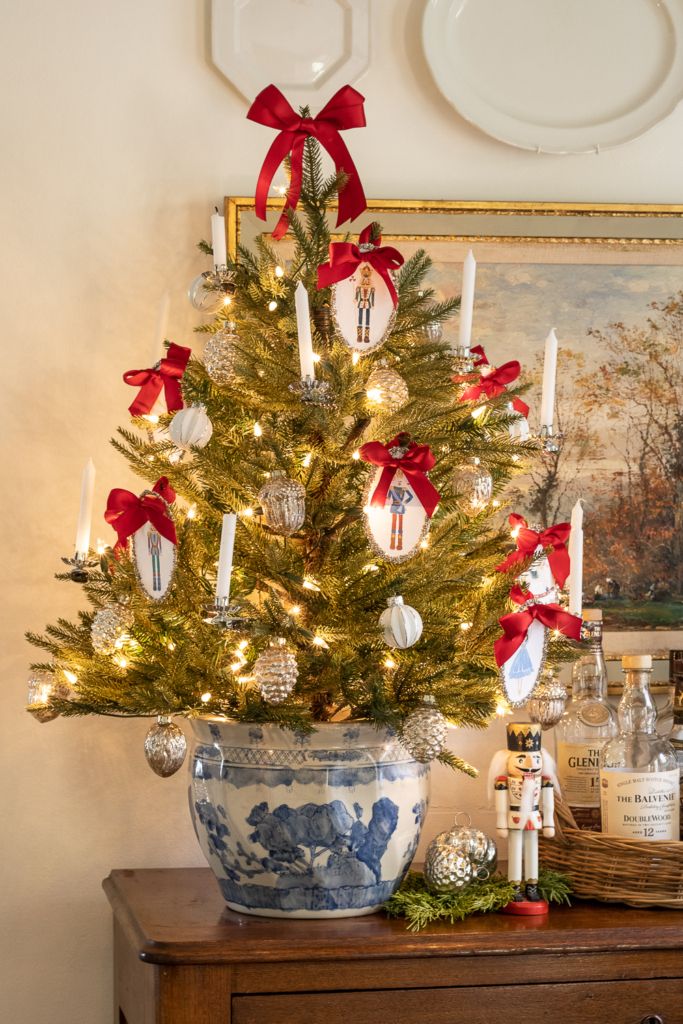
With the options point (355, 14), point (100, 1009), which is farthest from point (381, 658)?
point (355, 14)

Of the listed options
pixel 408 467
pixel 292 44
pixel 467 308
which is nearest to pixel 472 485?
pixel 408 467

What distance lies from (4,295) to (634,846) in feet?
3.77

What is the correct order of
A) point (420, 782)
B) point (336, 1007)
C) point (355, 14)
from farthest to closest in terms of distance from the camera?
point (355, 14) < point (420, 782) < point (336, 1007)

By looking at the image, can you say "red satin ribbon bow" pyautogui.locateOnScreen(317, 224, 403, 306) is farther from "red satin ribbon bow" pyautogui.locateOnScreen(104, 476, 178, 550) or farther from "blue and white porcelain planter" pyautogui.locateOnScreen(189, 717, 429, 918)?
"blue and white porcelain planter" pyautogui.locateOnScreen(189, 717, 429, 918)

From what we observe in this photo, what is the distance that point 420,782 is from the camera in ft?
4.36

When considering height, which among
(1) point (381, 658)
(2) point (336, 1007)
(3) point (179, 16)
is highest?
(3) point (179, 16)

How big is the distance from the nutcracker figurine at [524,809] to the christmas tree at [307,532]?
85 millimetres

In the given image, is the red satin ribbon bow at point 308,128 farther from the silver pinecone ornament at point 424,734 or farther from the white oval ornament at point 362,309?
the silver pinecone ornament at point 424,734

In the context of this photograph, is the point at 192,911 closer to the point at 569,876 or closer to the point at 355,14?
the point at 569,876

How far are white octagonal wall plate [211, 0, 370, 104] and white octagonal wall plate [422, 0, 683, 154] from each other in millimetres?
160

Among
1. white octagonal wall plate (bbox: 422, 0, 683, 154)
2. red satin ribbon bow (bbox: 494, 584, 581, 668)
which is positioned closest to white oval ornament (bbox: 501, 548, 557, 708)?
red satin ribbon bow (bbox: 494, 584, 581, 668)

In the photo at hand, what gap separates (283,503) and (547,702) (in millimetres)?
477

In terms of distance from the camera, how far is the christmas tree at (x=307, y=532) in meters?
1.24

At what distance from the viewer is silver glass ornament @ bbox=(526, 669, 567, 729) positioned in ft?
4.61
